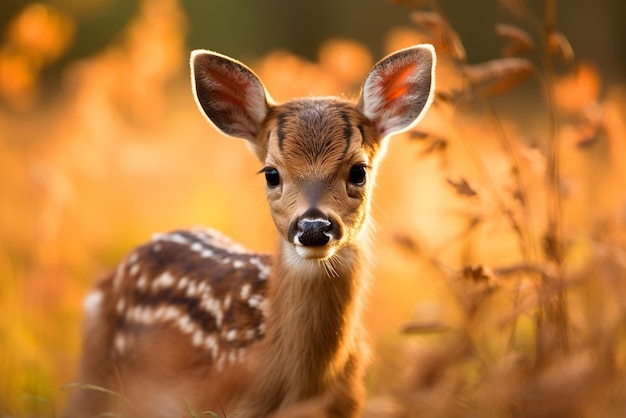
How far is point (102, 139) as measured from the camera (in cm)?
620

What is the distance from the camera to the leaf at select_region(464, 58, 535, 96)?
3959 mm

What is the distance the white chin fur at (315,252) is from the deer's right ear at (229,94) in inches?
32.0

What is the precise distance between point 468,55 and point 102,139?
266 inches

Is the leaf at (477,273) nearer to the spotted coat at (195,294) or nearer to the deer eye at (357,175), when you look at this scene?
the deer eye at (357,175)

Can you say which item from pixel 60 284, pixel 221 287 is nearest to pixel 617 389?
pixel 221 287

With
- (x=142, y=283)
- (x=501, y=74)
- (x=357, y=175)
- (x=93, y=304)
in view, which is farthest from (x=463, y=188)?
(x=93, y=304)

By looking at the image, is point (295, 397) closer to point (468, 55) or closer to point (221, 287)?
point (221, 287)

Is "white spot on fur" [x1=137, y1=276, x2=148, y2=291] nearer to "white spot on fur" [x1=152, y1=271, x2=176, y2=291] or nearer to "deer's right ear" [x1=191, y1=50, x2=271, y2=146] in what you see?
"white spot on fur" [x1=152, y1=271, x2=176, y2=291]

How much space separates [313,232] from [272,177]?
49cm

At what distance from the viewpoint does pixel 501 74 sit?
4008 mm

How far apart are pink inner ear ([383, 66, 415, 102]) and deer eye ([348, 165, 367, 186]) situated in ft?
1.47

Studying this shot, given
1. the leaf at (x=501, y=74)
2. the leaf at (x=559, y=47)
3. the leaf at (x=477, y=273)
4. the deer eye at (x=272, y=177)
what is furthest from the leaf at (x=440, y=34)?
the leaf at (x=477, y=273)

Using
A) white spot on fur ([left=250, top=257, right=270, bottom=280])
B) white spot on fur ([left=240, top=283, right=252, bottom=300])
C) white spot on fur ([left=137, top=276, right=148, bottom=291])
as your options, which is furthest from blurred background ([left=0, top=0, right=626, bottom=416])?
white spot on fur ([left=137, top=276, right=148, bottom=291])

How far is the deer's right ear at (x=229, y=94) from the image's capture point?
412 cm
